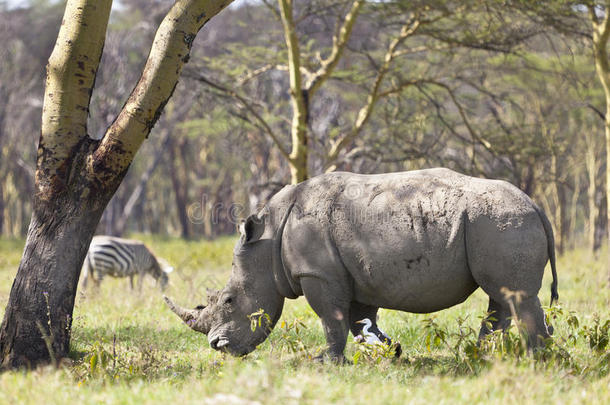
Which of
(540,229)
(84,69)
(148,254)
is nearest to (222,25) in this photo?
(148,254)

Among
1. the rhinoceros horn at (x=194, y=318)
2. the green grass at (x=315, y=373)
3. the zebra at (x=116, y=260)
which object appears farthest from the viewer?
the zebra at (x=116, y=260)

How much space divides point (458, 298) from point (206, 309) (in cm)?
208

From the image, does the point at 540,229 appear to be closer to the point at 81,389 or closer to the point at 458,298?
the point at 458,298

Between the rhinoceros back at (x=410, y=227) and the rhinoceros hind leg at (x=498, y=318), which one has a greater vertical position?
the rhinoceros back at (x=410, y=227)

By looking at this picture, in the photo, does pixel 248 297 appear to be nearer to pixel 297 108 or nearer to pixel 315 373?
pixel 315 373

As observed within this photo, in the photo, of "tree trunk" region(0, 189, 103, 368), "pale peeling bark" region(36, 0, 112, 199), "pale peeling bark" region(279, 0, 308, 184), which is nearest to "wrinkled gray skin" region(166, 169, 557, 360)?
"tree trunk" region(0, 189, 103, 368)

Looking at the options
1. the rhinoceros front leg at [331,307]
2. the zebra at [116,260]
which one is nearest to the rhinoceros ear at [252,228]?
the rhinoceros front leg at [331,307]

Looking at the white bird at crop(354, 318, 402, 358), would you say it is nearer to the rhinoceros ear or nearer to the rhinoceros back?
the rhinoceros back

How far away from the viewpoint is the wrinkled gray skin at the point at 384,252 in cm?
502

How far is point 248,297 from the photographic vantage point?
5785mm

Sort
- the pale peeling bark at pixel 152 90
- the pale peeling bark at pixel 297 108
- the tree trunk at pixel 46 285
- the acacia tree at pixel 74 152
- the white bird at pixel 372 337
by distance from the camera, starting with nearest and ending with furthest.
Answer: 1. the white bird at pixel 372 337
2. the tree trunk at pixel 46 285
3. the acacia tree at pixel 74 152
4. the pale peeling bark at pixel 152 90
5. the pale peeling bark at pixel 297 108

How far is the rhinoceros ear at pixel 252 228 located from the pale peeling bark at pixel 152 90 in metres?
1.13

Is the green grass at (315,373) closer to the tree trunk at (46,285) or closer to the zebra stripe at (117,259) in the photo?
Answer: the tree trunk at (46,285)

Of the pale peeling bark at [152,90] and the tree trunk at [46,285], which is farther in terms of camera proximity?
the pale peeling bark at [152,90]
